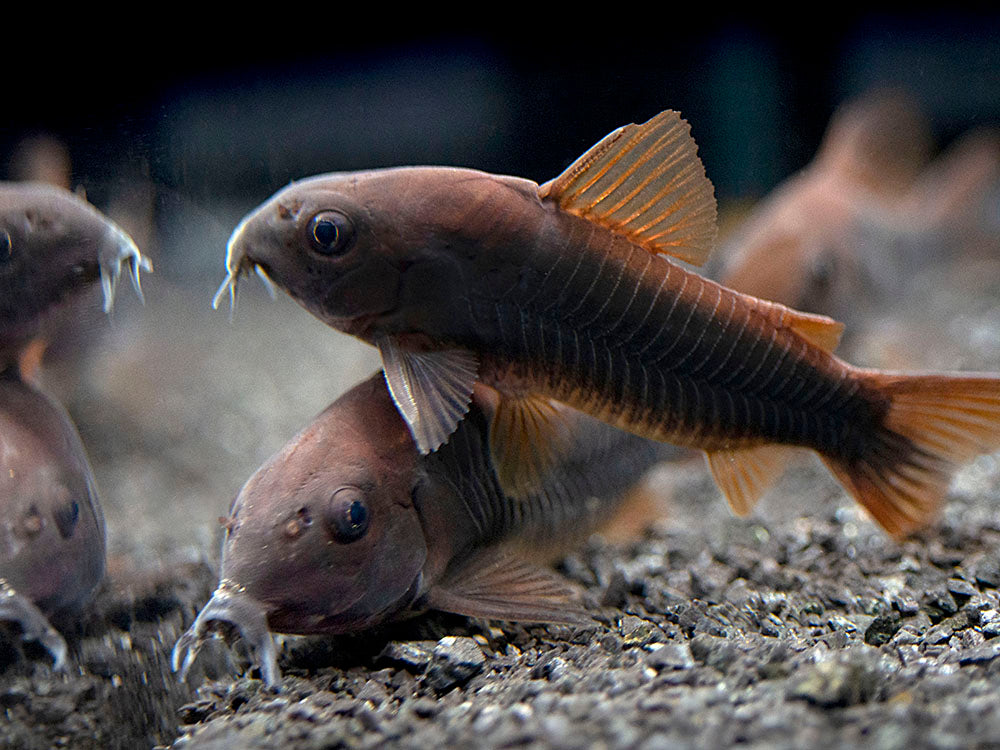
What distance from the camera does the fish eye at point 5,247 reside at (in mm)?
2725

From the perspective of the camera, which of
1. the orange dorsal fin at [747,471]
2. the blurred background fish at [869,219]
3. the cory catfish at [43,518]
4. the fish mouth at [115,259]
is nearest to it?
the cory catfish at [43,518]

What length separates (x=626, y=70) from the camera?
3701 millimetres

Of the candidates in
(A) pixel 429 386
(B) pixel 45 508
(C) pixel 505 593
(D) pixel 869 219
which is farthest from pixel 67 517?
(D) pixel 869 219

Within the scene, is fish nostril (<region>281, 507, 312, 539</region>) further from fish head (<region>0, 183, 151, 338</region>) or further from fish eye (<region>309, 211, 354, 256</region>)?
fish head (<region>0, 183, 151, 338</region>)

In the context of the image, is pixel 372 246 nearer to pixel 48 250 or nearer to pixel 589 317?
pixel 589 317

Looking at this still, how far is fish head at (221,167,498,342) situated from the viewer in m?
2.68

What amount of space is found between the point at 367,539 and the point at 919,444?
6.85 feet

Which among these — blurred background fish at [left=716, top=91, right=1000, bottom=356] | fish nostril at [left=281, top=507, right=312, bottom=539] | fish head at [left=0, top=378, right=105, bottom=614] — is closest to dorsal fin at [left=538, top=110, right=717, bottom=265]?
fish nostril at [left=281, top=507, right=312, bottom=539]

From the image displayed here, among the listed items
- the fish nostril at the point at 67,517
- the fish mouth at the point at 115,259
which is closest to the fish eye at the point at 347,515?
the fish nostril at the point at 67,517

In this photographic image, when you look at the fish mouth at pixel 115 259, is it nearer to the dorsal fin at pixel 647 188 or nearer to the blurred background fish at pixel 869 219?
the dorsal fin at pixel 647 188

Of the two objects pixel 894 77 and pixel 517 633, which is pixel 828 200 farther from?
pixel 517 633

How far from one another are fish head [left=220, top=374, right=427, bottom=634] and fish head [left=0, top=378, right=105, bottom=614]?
59 centimetres

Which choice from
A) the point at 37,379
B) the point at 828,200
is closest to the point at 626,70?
the point at 37,379

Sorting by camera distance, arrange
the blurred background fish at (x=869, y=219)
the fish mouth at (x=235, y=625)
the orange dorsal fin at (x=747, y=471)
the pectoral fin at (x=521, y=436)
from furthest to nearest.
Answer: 1. the blurred background fish at (x=869, y=219)
2. the orange dorsal fin at (x=747, y=471)
3. the pectoral fin at (x=521, y=436)
4. the fish mouth at (x=235, y=625)
